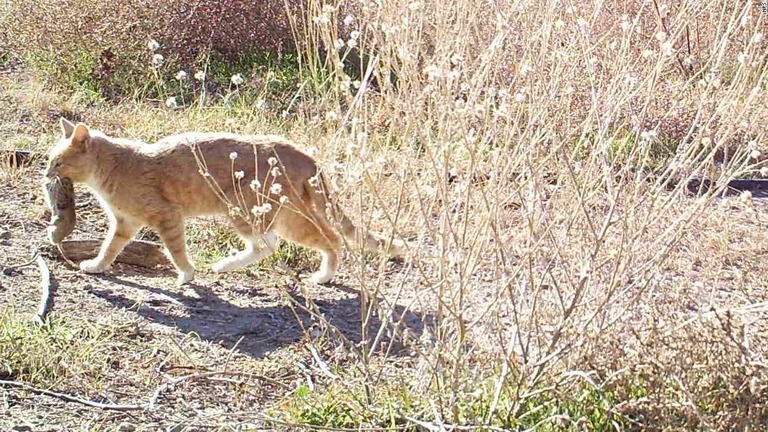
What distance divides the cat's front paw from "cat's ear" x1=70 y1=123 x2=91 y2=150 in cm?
62

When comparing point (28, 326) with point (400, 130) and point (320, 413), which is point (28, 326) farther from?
point (400, 130)

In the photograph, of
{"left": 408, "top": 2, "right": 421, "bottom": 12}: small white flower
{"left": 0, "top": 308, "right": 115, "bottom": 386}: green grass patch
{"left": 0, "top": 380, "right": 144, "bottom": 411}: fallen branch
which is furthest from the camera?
{"left": 0, "top": 308, "right": 115, "bottom": 386}: green grass patch

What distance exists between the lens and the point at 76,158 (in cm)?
590

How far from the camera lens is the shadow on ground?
512 centimetres

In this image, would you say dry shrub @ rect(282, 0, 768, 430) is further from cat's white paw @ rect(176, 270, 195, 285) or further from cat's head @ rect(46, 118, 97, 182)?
cat's head @ rect(46, 118, 97, 182)

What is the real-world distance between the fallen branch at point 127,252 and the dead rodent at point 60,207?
11 cm

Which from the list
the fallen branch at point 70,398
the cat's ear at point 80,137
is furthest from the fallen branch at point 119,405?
the cat's ear at point 80,137

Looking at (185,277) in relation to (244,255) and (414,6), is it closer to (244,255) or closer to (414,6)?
(244,255)

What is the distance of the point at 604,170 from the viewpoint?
350 centimetres

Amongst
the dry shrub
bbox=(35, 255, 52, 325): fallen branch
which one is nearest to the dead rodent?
bbox=(35, 255, 52, 325): fallen branch

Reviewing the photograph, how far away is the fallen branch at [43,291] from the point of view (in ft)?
16.3

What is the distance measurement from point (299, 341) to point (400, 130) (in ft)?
5.01

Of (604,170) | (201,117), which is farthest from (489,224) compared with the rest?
(201,117)

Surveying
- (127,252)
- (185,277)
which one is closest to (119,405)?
(185,277)
